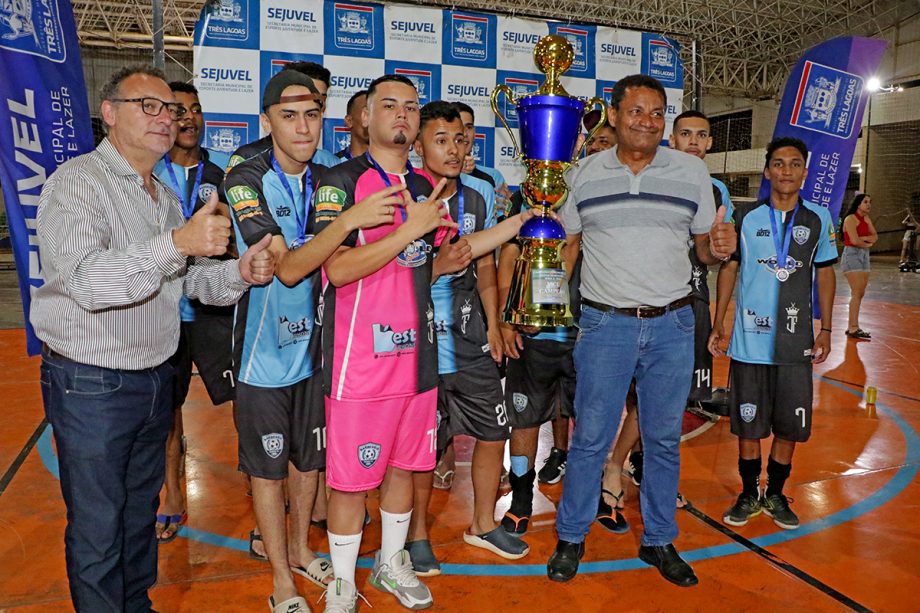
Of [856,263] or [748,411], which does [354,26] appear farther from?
[856,263]

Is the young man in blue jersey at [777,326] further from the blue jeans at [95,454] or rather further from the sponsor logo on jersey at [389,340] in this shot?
the blue jeans at [95,454]

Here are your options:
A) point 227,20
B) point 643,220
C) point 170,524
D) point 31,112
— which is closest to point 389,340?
point 643,220

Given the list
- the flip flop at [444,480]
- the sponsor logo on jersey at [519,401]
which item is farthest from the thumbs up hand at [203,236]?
the flip flop at [444,480]

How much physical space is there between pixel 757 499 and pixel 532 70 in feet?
13.4

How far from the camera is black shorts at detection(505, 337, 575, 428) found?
3.40 m

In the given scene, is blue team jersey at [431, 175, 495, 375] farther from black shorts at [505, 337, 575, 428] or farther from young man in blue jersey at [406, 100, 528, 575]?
black shorts at [505, 337, 575, 428]

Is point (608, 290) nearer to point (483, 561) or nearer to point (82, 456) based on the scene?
point (483, 561)

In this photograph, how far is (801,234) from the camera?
3.44m

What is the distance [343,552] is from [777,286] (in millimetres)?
2430

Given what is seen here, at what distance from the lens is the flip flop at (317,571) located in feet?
9.45

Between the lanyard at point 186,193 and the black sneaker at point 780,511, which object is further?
the black sneaker at point 780,511

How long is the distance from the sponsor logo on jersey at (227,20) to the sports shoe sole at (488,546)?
13.3ft

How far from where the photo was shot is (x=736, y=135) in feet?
87.2

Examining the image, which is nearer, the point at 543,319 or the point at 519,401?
Result: the point at 543,319
